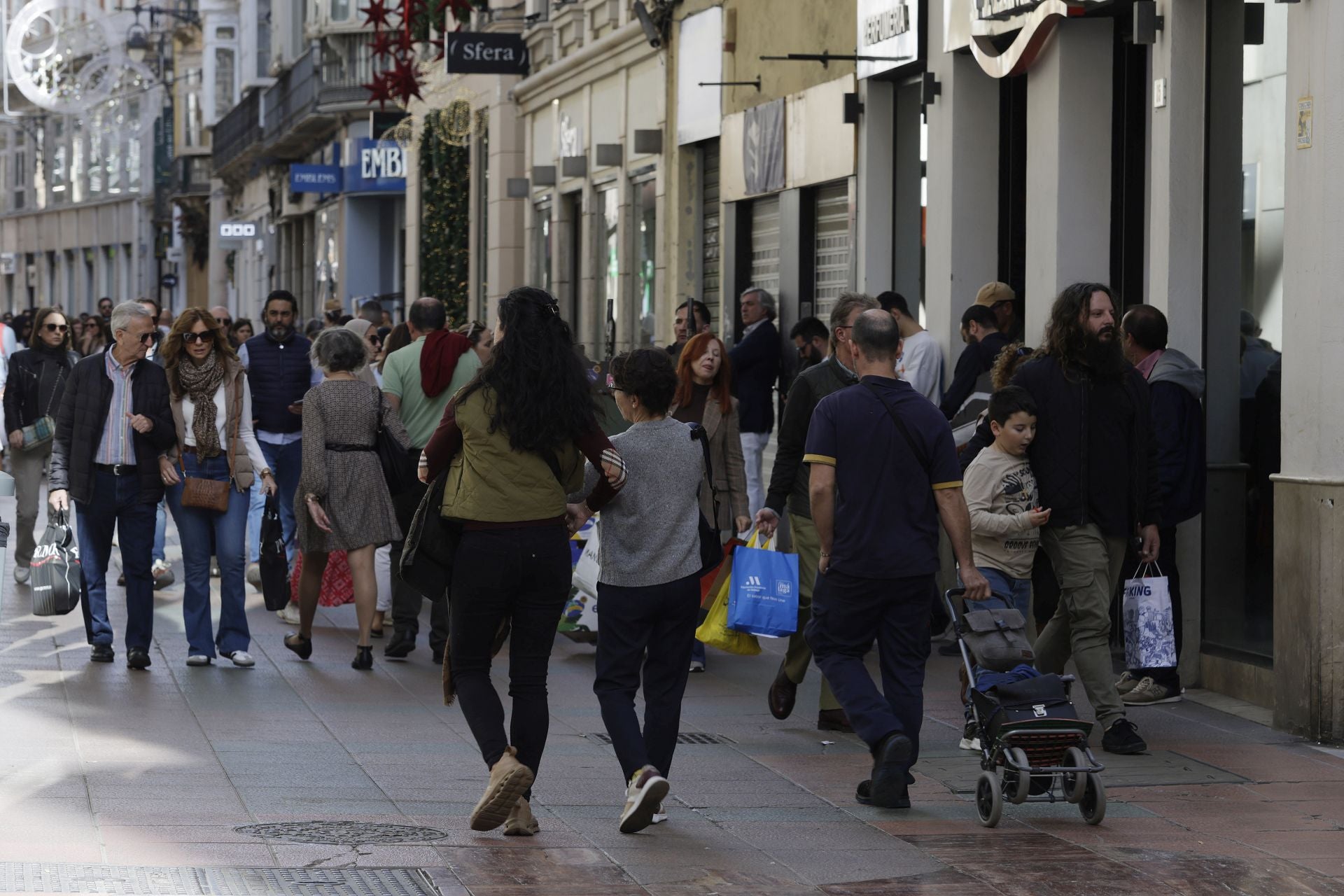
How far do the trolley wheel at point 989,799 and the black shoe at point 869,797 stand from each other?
0.96 ft

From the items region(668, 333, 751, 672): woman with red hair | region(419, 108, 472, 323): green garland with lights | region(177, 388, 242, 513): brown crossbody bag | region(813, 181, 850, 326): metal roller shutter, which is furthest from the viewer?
region(419, 108, 472, 323): green garland with lights

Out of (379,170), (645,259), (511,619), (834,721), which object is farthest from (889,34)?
A: (379,170)

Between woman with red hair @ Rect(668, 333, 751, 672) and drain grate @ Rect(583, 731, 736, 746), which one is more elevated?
woman with red hair @ Rect(668, 333, 751, 672)

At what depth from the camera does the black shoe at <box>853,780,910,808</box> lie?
26.8 ft

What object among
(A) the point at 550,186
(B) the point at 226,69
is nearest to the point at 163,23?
(B) the point at 226,69

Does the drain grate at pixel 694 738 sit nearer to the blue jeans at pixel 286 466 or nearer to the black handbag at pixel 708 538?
the black handbag at pixel 708 538

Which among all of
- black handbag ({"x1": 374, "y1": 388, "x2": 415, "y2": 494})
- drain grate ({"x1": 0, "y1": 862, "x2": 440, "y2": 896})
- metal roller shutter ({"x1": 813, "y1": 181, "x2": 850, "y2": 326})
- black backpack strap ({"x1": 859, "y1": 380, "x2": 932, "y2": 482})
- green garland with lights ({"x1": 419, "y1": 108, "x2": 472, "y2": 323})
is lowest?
drain grate ({"x1": 0, "y1": 862, "x2": 440, "y2": 896})

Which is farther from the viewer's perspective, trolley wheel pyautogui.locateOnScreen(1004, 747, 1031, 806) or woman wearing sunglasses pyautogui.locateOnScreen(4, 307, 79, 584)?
woman wearing sunglasses pyautogui.locateOnScreen(4, 307, 79, 584)

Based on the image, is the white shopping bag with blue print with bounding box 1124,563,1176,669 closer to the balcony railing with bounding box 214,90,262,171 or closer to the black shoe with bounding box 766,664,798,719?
the black shoe with bounding box 766,664,798,719

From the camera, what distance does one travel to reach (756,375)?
52.2 feet

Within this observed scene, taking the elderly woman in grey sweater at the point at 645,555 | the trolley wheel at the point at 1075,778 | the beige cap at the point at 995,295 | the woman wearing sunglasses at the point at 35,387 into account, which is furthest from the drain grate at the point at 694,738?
the woman wearing sunglasses at the point at 35,387

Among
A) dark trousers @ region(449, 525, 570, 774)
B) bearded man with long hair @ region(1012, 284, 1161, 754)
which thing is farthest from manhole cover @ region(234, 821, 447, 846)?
bearded man with long hair @ region(1012, 284, 1161, 754)

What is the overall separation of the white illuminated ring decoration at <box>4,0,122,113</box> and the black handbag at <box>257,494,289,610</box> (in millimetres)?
30585

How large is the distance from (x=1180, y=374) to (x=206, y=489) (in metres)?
4.87
